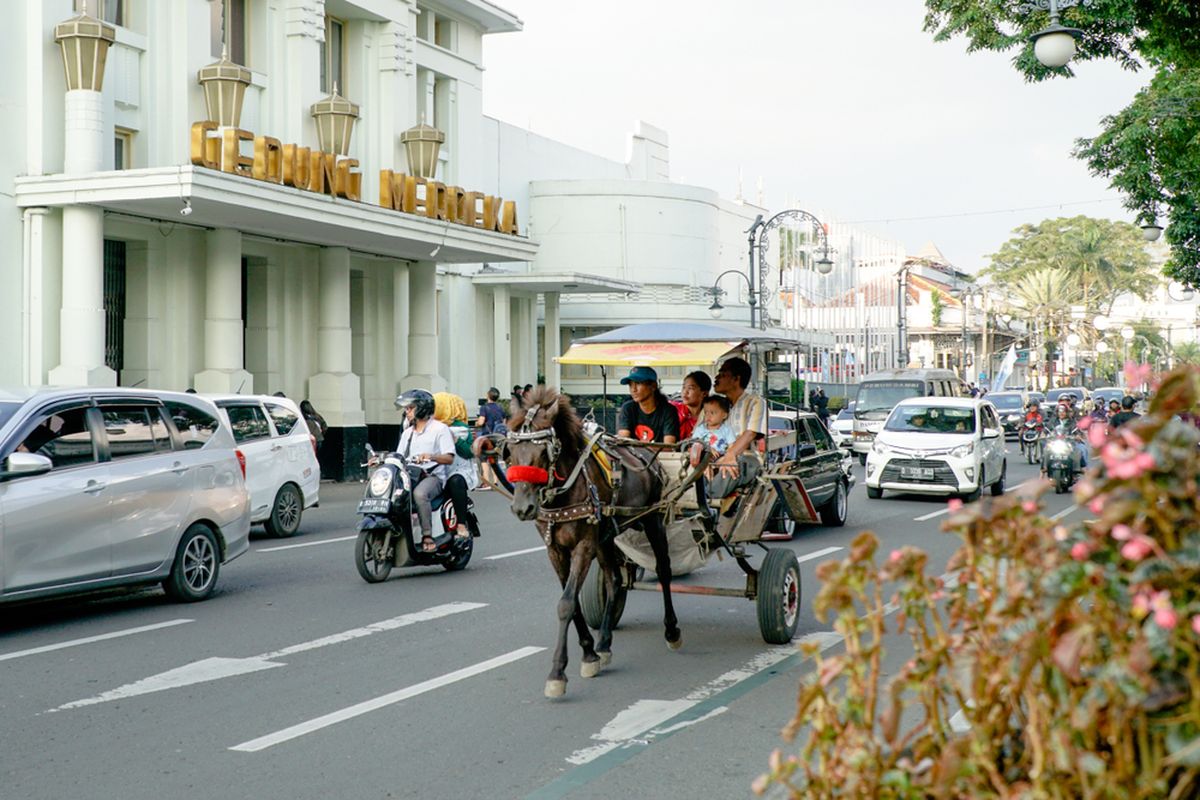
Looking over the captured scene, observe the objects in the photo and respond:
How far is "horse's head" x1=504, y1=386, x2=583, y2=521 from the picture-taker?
710cm

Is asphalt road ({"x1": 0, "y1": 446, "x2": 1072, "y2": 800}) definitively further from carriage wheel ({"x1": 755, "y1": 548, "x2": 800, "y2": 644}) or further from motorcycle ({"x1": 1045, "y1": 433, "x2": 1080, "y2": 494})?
motorcycle ({"x1": 1045, "y1": 433, "x2": 1080, "y2": 494})

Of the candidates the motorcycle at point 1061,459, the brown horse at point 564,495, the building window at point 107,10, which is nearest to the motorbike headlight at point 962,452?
the motorcycle at point 1061,459

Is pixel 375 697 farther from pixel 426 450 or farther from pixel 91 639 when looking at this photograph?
pixel 426 450

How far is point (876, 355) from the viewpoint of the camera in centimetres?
6525

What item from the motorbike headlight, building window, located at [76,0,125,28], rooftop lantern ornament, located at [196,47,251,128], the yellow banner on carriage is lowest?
the motorbike headlight

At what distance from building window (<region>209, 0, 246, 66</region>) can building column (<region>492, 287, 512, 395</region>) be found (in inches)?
515

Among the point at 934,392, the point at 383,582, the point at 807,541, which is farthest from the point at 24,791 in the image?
the point at 934,392

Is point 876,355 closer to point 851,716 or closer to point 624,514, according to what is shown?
point 624,514

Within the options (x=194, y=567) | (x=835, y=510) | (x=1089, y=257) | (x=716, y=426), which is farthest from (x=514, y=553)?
(x=1089, y=257)

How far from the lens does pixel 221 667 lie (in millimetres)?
8203

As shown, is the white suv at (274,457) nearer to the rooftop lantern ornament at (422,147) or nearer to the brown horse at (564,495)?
the brown horse at (564,495)

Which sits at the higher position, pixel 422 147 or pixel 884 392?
pixel 422 147

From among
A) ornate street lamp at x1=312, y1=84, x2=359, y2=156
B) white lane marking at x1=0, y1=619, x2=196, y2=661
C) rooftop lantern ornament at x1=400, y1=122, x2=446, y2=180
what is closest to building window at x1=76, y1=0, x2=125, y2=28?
ornate street lamp at x1=312, y1=84, x2=359, y2=156

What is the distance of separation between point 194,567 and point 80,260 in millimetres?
12113
